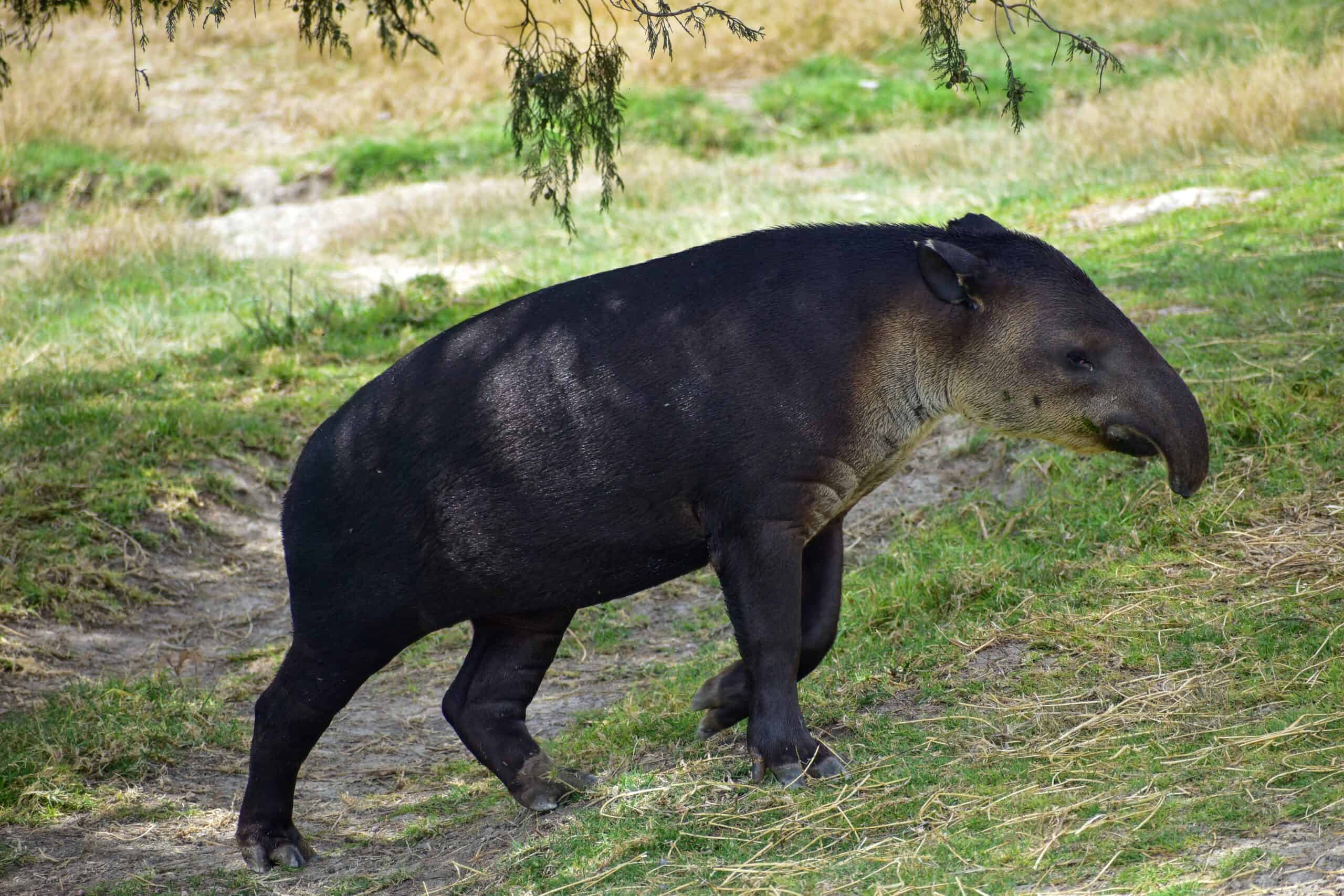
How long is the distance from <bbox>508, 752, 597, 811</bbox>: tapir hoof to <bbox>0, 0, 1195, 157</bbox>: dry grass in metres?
13.5

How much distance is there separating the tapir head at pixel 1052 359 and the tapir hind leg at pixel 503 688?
169 cm

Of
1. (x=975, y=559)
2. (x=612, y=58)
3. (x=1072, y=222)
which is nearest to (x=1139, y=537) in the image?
(x=975, y=559)

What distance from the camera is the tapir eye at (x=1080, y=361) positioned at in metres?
4.35

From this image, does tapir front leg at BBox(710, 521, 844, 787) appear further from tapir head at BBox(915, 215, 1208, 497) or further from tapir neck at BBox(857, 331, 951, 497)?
tapir head at BBox(915, 215, 1208, 497)

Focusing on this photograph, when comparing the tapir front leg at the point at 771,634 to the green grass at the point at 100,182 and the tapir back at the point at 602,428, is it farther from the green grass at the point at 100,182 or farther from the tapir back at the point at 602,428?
the green grass at the point at 100,182

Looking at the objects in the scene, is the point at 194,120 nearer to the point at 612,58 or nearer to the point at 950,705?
the point at 612,58

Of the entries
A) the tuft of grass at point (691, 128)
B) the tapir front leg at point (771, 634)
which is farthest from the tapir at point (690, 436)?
the tuft of grass at point (691, 128)

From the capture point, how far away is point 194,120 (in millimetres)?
18203

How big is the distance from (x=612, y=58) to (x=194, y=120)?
13.9 metres

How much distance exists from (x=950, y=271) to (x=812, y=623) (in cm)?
126

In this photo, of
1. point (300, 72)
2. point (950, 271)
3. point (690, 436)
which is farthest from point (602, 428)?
point (300, 72)

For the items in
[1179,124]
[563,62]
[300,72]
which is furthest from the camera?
[300,72]

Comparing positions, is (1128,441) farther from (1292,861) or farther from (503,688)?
(503,688)

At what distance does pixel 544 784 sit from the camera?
4578mm
